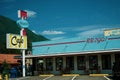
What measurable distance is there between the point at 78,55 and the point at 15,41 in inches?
343

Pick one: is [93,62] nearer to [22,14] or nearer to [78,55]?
[78,55]

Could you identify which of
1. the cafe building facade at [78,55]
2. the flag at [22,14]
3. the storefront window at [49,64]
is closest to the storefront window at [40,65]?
the cafe building facade at [78,55]

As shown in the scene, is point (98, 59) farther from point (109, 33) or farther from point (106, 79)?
point (106, 79)

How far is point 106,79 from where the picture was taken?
2764 cm

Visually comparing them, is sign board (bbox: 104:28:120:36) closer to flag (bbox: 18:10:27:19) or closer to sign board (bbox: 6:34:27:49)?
sign board (bbox: 6:34:27:49)

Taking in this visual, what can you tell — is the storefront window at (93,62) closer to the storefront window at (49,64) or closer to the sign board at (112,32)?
the sign board at (112,32)

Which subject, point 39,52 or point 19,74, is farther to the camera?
point 39,52

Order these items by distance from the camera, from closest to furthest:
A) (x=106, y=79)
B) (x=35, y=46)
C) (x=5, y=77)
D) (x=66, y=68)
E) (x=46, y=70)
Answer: (x=106, y=79) < (x=5, y=77) < (x=66, y=68) < (x=46, y=70) < (x=35, y=46)

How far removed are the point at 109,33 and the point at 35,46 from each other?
Answer: 41.5ft

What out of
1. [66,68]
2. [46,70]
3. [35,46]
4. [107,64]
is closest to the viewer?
[107,64]

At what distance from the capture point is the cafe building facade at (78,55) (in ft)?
118

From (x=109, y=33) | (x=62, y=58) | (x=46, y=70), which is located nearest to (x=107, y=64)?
(x=109, y=33)

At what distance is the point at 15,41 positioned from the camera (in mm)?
38500

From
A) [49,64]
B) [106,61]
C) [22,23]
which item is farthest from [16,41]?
Answer: [106,61]
